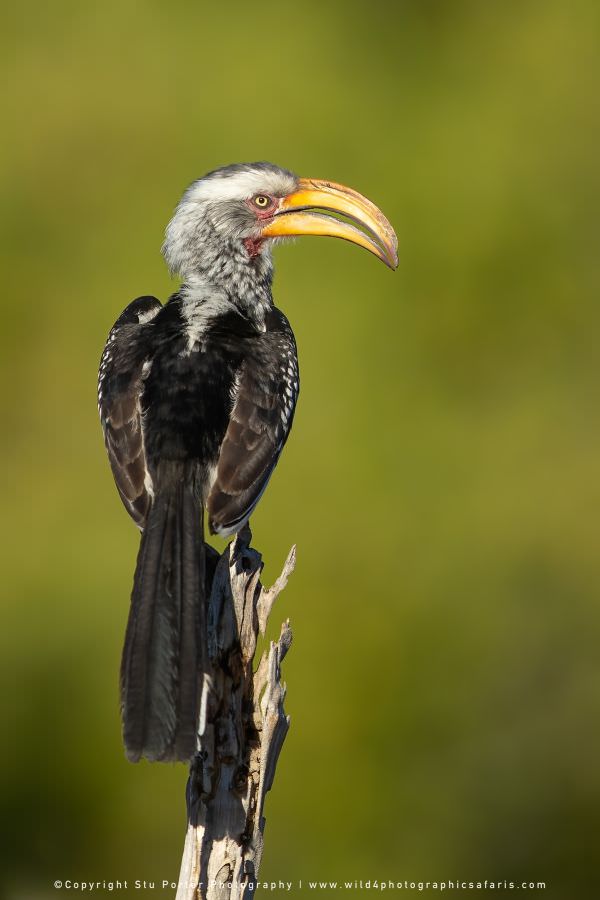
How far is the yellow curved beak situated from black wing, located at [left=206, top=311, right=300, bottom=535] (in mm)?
709

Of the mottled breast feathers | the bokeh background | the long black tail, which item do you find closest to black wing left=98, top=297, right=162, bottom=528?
the mottled breast feathers

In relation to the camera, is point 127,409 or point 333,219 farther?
point 333,219

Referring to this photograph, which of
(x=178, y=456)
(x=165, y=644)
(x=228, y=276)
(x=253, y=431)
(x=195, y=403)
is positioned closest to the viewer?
(x=165, y=644)

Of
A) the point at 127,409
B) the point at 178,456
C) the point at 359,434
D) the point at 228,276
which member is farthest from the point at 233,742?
the point at 359,434

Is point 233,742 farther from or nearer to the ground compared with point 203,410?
nearer to the ground

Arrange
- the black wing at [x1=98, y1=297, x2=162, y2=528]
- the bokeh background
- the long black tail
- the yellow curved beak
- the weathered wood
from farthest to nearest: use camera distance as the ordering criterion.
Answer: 1. the bokeh background
2. the yellow curved beak
3. the black wing at [x1=98, y1=297, x2=162, y2=528]
4. the weathered wood
5. the long black tail

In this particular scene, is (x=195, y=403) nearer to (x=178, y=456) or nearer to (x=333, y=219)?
(x=178, y=456)

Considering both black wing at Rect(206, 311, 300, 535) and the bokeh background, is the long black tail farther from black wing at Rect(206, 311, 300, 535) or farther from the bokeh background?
the bokeh background

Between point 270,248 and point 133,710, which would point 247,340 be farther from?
point 133,710

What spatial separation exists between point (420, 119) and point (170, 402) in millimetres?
17133

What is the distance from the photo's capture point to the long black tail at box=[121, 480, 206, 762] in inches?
206

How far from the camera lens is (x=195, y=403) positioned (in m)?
6.32

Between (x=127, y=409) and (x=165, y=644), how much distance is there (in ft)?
4.52

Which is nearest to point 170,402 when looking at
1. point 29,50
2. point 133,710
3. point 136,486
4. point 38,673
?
point 136,486
